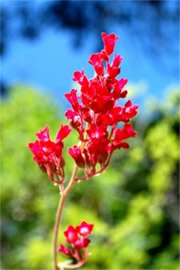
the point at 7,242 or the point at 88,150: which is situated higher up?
the point at 7,242

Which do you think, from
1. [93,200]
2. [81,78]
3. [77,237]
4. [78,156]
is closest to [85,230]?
[77,237]

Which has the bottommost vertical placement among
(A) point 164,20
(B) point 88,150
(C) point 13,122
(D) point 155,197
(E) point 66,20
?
(B) point 88,150

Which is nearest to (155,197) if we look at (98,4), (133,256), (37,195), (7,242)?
(133,256)

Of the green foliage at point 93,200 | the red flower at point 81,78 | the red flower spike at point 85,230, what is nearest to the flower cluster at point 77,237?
the red flower spike at point 85,230

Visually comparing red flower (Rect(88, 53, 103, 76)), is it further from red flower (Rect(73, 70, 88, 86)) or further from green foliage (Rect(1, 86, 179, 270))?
green foliage (Rect(1, 86, 179, 270))

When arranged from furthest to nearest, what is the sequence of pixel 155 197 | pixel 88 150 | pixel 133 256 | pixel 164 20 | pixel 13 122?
pixel 164 20
pixel 13 122
pixel 155 197
pixel 133 256
pixel 88 150

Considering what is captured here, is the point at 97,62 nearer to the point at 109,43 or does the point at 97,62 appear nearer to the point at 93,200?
the point at 109,43

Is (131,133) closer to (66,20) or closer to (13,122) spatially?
(13,122)
